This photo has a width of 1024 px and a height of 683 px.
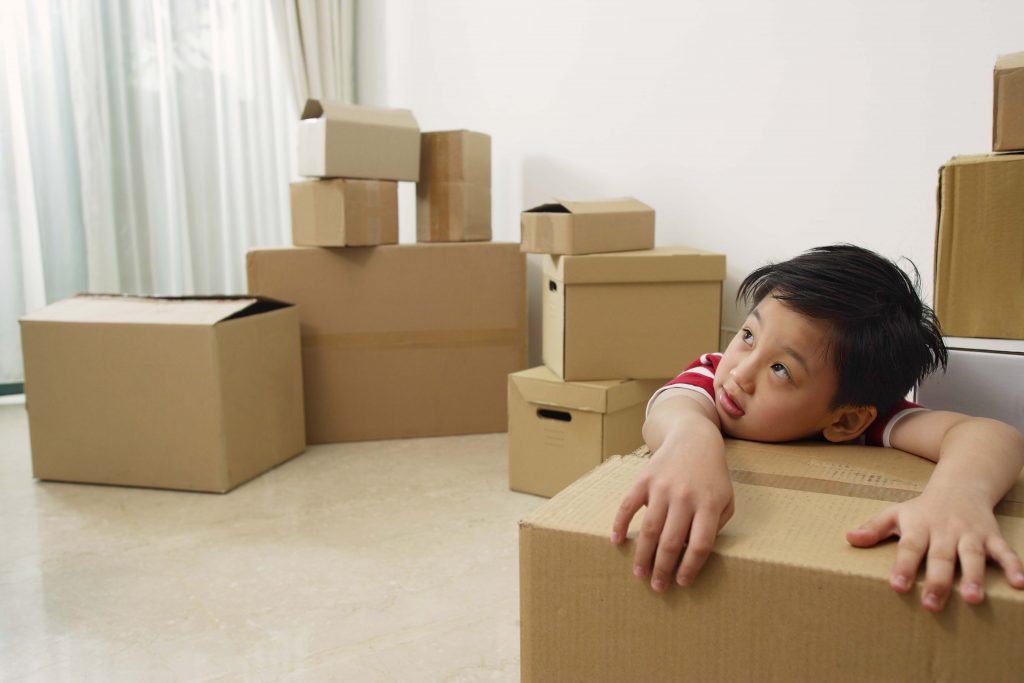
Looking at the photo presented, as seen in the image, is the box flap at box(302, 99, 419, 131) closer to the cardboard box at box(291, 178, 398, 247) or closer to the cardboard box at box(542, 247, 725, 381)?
the cardboard box at box(291, 178, 398, 247)

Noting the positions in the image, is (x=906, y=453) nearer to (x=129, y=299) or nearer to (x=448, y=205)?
(x=448, y=205)

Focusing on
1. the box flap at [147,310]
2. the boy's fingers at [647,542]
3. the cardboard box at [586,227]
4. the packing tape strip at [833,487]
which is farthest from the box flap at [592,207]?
the boy's fingers at [647,542]

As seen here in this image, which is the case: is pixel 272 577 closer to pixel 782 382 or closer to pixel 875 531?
pixel 782 382

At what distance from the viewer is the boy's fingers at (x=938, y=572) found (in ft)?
1.54

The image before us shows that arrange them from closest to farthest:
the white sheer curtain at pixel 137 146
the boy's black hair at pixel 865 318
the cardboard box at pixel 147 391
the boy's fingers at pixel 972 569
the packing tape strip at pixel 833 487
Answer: the boy's fingers at pixel 972 569, the packing tape strip at pixel 833 487, the boy's black hair at pixel 865 318, the cardboard box at pixel 147 391, the white sheer curtain at pixel 137 146

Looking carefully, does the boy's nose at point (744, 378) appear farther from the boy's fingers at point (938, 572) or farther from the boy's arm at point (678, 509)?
the boy's fingers at point (938, 572)


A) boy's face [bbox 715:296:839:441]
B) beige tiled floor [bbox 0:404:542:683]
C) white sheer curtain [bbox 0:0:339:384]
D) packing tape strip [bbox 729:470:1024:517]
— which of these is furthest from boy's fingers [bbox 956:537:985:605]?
white sheer curtain [bbox 0:0:339:384]

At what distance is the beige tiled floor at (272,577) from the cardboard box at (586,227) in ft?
1.81

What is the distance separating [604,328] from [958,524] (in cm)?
123

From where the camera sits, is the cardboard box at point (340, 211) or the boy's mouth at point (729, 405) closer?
the boy's mouth at point (729, 405)

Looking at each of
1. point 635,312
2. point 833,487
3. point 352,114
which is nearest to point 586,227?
point 635,312

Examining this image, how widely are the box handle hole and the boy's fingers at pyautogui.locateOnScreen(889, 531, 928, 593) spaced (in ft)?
4.19

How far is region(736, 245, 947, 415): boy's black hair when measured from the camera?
827mm

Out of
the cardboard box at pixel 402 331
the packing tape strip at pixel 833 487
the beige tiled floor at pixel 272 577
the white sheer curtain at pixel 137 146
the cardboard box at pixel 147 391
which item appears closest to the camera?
the packing tape strip at pixel 833 487
